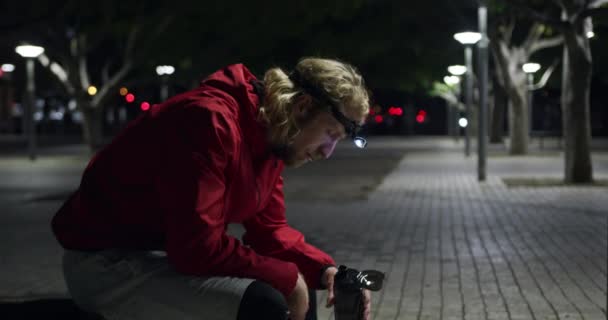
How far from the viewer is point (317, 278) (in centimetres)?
324

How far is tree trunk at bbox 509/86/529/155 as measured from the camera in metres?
29.2

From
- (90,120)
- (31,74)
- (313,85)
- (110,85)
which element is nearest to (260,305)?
(313,85)

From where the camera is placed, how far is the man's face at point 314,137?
2744mm

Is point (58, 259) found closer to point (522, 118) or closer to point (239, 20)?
point (522, 118)

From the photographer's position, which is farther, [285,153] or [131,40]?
[131,40]

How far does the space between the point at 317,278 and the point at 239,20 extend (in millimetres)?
36034

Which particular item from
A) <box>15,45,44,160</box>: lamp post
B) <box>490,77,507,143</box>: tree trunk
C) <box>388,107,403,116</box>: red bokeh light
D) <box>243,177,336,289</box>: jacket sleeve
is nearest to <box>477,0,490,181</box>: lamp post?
<box>15,45,44,160</box>: lamp post

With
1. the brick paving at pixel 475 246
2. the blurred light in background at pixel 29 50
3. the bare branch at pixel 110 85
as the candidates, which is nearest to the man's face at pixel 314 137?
the brick paving at pixel 475 246

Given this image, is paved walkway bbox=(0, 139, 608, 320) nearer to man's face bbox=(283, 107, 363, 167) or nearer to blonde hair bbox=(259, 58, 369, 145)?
man's face bbox=(283, 107, 363, 167)

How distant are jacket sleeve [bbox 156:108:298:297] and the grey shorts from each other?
0.05 meters

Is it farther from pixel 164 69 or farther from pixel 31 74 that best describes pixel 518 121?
pixel 164 69

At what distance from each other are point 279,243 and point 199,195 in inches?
29.3

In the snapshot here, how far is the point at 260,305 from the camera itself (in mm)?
2676

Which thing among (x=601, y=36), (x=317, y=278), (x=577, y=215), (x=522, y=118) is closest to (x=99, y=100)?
(x=522, y=118)
